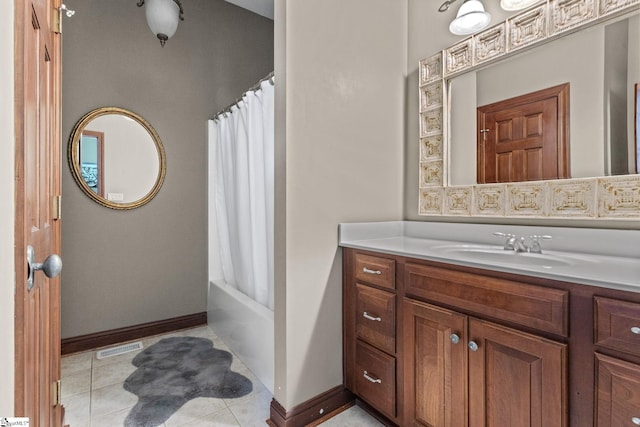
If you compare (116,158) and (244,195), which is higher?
(116,158)

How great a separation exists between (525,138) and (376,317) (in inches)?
43.5

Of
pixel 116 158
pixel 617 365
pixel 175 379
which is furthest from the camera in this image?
pixel 116 158

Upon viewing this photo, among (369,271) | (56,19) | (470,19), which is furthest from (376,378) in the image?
(56,19)

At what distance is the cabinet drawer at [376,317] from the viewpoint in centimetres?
147

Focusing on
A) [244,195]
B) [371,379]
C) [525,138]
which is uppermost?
[525,138]

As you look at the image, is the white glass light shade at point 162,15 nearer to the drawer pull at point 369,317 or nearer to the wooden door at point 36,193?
the wooden door at point 36,193

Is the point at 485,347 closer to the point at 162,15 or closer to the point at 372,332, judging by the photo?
the point at 372,332

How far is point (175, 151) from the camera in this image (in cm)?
274

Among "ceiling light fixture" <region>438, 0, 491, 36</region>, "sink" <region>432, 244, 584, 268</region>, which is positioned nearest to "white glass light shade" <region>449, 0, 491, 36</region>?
"ceiling light fixture" <region>438, 0, 491, 36</region>

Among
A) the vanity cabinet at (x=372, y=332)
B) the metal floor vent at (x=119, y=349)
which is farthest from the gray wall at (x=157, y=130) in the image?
the vanity cabinet at (x=372, y=332)

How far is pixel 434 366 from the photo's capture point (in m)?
1.29

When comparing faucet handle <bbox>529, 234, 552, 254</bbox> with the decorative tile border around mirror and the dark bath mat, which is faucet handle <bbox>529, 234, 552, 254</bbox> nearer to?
the decorative tile border around mirror

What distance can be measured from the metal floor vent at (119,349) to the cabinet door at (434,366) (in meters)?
2.01

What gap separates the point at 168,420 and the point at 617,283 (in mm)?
1884
